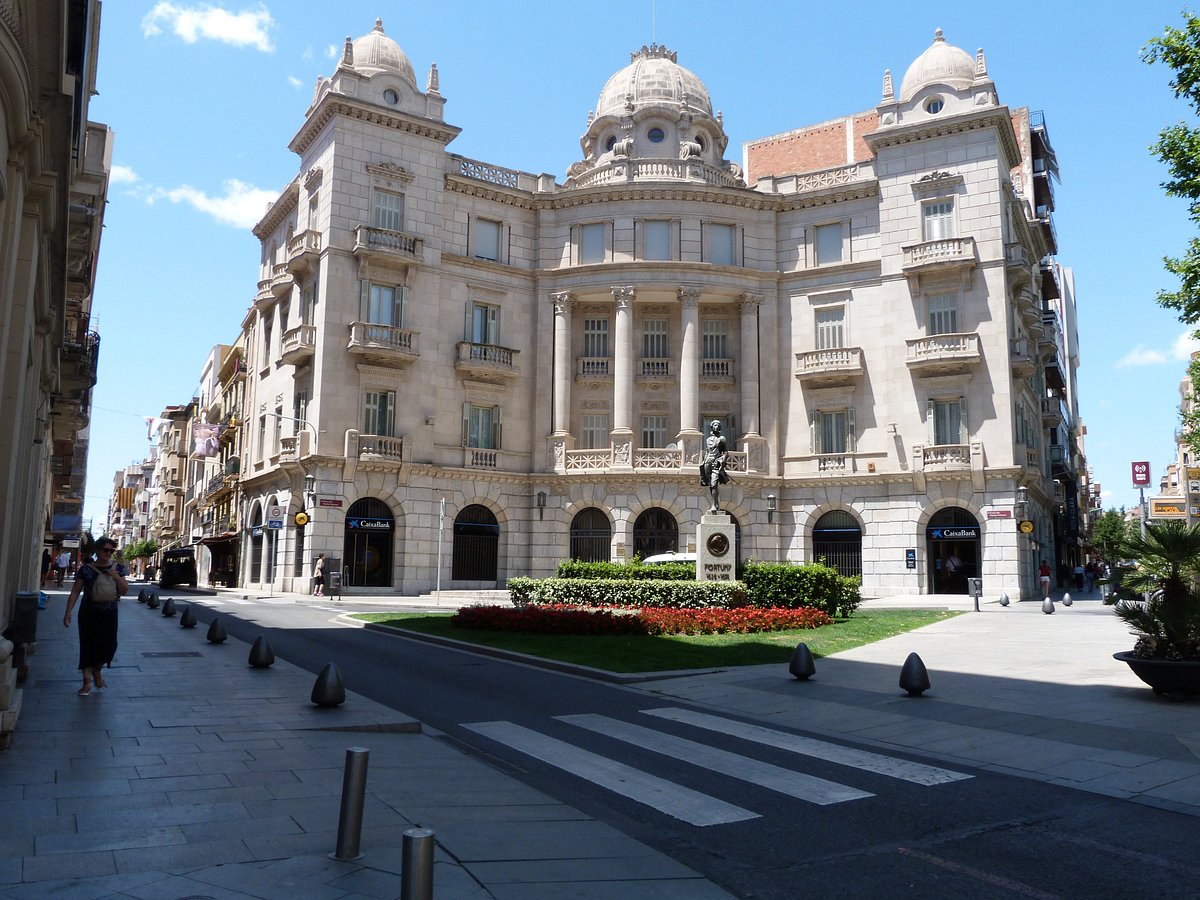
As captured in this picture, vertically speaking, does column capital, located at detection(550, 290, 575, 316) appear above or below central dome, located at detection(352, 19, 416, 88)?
below

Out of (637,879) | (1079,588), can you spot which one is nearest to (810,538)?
(1079,588)

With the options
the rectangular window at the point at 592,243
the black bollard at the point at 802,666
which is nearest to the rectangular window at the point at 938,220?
the rectangular window at the point at 592,243

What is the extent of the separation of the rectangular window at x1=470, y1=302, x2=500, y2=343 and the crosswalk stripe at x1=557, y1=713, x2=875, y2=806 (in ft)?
110

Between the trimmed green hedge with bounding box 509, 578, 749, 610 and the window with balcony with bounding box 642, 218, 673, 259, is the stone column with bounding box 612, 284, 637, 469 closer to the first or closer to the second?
the window with balcony with bounding box 642, 218, 673, 259

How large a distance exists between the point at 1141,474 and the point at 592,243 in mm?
27220

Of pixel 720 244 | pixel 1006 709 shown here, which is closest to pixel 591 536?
pixel 720 244

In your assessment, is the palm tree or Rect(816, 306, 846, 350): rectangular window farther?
Rect(816, 306, 846, 350): rectangular window

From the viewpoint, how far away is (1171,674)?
11602 mm

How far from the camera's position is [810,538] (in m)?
41.8

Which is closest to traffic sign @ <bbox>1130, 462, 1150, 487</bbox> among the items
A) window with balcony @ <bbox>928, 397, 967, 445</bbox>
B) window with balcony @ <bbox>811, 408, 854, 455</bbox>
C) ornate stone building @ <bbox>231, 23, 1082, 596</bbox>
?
ornate stone building @ <bbox>231, 23, 1082, 596</bbox>

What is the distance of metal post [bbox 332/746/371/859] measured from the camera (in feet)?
17.9

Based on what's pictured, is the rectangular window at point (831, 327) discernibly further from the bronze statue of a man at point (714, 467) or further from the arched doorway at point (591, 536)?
the bronze statue of a man at point (714, 467)

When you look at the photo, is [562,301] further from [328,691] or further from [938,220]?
[328,691]

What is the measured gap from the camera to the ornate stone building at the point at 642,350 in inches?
1534
